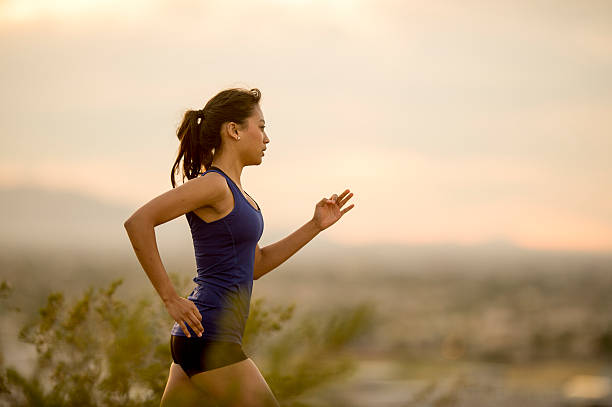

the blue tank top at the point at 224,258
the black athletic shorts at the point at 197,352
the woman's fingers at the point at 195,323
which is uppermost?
the blue tank top at the point at 224,258

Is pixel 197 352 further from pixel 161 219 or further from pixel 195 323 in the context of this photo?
pixel 161 219

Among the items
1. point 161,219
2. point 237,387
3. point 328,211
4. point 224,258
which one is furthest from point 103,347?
point 237,387

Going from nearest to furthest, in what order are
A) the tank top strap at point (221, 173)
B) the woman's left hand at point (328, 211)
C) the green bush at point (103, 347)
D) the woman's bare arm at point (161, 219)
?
the woman's bare arm at point (161, 219), the tank top strap at point (221, 173), the green bush at point (103, 347), the woman's left hand at point (328, 211)

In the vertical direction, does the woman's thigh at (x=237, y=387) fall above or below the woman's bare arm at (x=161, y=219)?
below

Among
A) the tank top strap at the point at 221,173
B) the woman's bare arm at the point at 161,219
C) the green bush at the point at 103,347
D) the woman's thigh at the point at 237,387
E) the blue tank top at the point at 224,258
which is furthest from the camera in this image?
the green bush at the point at 103,347

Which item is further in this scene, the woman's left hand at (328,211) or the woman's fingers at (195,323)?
the woman's left hand at (328,211)

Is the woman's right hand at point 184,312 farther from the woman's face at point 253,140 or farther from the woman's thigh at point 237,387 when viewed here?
the woman's face at point 253,140

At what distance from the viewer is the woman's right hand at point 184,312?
91.5 inches

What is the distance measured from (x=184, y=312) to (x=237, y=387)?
1.40 meters

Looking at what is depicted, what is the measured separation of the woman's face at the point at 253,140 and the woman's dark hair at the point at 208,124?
1.1 inches

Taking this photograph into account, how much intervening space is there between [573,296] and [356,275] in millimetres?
35744

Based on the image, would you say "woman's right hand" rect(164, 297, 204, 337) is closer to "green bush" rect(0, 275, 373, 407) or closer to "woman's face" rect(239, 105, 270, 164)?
"green bush" rect(0, 275, 373, 407)

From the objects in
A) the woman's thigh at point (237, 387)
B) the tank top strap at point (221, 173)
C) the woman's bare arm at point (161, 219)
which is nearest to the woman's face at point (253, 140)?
the tank top strap at point (221, 173)

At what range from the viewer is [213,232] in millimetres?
2531
